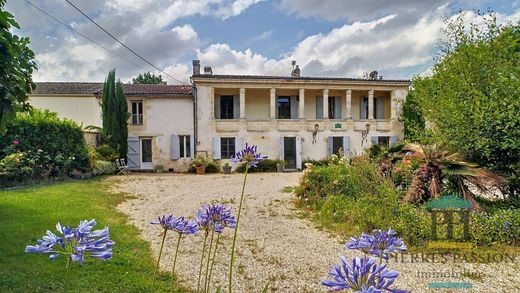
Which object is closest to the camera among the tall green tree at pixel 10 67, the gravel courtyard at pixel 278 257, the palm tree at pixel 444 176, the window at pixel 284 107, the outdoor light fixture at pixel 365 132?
the tall green tree at pixel 10 67

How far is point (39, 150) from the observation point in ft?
33.6

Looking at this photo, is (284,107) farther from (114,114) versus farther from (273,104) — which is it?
(114,114)

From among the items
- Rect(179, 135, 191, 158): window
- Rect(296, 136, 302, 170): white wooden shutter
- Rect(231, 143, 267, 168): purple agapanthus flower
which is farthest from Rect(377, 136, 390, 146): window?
Rect(231, 143, 267, 168): purple agapanthus flower

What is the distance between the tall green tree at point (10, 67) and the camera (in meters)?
2.22

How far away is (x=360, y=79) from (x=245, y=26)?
10.7 m

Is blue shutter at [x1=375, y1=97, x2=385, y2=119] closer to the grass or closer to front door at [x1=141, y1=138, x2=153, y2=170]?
front door at [x1=141, y1=138, x2=153, y2=170]

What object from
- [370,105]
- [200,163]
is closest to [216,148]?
[200,163]

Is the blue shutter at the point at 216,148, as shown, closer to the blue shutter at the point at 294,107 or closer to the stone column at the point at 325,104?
the blue shutter at the point at 294,107

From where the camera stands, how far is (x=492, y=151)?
559cm

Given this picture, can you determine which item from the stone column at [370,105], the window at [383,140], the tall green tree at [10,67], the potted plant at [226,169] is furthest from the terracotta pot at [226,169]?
the tall green tree at [10,67]

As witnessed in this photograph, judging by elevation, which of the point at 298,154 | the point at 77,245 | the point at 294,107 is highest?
the point at 294,107

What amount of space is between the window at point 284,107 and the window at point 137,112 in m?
8.58

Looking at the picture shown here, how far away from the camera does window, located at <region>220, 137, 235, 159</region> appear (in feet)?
57.9

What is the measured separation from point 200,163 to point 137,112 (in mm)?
4987
